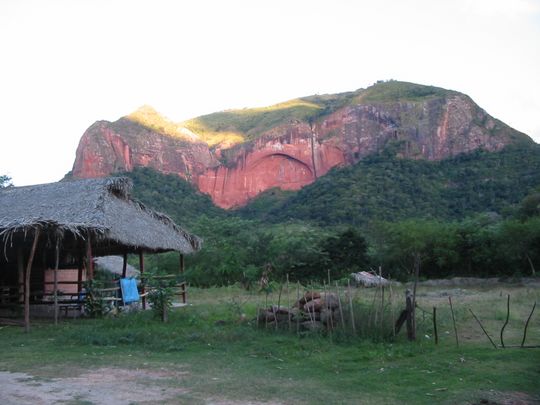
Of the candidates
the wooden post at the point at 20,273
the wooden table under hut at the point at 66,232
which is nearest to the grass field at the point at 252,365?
the wooden table under hut at the point at 66,232

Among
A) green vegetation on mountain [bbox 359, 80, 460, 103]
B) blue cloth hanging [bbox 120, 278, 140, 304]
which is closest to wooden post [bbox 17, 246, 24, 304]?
blue cloth hanging [bbox 120, 278, 140, 304]

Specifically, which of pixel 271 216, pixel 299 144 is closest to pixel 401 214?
pixel 271 216

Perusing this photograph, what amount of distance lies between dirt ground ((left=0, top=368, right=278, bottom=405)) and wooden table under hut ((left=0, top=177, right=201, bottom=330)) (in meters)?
4.95

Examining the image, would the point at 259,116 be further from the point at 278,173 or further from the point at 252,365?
the point at 252,365

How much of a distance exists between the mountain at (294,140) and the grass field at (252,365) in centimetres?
4666

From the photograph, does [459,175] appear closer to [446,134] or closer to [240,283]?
[446,134]

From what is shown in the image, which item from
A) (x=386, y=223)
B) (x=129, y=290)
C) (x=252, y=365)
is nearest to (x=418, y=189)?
(x=386, y=223)

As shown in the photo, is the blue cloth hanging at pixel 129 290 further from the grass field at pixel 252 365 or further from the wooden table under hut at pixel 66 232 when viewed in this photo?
the grass field at pixel 252 365

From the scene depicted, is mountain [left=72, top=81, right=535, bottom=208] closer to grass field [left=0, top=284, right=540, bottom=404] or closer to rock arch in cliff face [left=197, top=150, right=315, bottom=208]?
rock arch in cliff face [left=197, top=150, right=315, bottom=208]

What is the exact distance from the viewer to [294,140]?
215 feet

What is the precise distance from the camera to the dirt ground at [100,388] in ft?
18.8

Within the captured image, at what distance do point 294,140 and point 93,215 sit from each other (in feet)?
176

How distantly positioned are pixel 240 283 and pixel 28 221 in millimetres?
15890

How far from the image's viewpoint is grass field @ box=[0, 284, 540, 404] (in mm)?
6055
